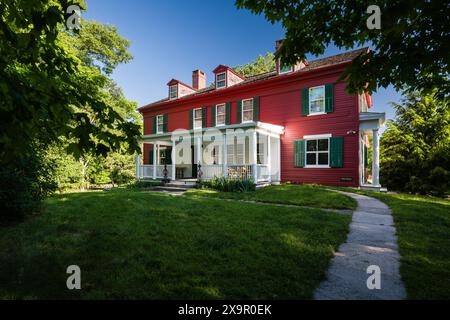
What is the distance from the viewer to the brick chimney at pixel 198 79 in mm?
20688

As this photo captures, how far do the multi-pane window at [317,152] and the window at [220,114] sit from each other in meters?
5.90

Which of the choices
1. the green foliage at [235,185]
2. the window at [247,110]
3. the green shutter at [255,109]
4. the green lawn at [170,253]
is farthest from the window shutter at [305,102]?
the green lawn at [170,253]

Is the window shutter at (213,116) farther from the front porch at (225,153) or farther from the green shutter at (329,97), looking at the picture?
the green shutter at (329,97)

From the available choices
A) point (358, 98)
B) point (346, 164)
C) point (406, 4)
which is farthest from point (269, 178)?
point (406, 4)

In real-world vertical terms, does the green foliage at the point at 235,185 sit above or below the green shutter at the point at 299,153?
below

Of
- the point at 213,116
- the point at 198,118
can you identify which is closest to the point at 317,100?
the point at 213,116

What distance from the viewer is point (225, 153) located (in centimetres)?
1241

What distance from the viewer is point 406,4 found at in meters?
2.38

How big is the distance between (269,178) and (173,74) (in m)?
12.5

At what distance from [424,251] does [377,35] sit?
3480 mm

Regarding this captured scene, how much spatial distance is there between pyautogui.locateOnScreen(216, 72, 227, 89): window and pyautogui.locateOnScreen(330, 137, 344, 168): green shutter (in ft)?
27.4

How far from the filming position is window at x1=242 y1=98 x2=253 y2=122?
592 inches

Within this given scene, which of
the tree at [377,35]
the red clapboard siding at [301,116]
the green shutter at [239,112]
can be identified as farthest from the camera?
the green shutter at [239,112]

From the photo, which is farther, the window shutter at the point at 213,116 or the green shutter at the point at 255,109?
the window shutter at the point at 213,116
